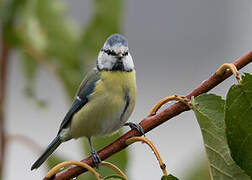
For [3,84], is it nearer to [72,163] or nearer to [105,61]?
[105,61]

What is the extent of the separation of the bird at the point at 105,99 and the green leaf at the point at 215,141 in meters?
0.67

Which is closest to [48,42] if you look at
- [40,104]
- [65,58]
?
[65,58]

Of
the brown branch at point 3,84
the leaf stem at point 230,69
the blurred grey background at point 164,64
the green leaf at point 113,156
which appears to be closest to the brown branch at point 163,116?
the leaf stem at point 230,69

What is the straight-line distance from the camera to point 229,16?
5.11 meters

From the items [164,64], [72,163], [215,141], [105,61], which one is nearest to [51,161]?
[105,61]

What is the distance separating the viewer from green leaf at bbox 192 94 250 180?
34.2 inches

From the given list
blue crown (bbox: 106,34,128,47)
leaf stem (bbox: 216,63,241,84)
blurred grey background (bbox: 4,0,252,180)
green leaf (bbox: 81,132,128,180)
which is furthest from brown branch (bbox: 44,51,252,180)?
blurred grey background (bbox: 4,0,252,180)

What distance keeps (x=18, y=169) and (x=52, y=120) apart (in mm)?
521

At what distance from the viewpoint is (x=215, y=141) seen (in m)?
0.88

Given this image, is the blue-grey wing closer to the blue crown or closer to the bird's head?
the bird's head

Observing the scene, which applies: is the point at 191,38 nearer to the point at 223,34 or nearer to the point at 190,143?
the point at 223,34

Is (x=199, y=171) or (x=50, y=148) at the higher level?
(x=50, y=148)

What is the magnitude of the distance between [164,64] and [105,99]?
3432 millimetres

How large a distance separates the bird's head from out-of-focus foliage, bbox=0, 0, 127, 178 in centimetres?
12
